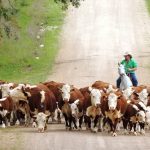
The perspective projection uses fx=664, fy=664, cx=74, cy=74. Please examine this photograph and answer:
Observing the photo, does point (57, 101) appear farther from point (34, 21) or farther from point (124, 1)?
point (124, 1)

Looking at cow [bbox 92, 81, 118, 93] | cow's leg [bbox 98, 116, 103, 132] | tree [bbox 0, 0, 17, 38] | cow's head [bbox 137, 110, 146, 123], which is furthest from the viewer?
tree [bbox 0, 0, 17, 38]

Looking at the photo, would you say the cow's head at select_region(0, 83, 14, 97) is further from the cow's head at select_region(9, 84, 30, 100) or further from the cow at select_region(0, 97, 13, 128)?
the cow at select_region(0, 97, 13, 128)

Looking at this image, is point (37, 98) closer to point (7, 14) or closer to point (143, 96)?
point (143, 96)

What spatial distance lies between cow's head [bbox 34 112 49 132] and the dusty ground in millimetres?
268

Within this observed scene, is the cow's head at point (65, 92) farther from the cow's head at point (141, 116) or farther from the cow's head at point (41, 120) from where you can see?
the cow's head at point (141, 116)

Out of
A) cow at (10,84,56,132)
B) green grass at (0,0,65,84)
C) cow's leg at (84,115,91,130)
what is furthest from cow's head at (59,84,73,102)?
green grass at (0,0,65,84)

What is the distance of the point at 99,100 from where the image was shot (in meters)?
21.0

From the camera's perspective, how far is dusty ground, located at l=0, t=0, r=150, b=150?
61.6ft

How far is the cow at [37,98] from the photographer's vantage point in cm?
2162

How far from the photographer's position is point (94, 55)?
38.2m

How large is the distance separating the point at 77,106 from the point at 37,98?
55.6 inches

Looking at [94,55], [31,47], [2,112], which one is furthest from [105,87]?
[31,47]

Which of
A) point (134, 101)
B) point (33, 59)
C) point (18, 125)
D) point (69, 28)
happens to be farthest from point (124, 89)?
point (69, 28)

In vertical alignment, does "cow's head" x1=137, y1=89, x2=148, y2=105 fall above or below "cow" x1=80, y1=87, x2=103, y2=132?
above
